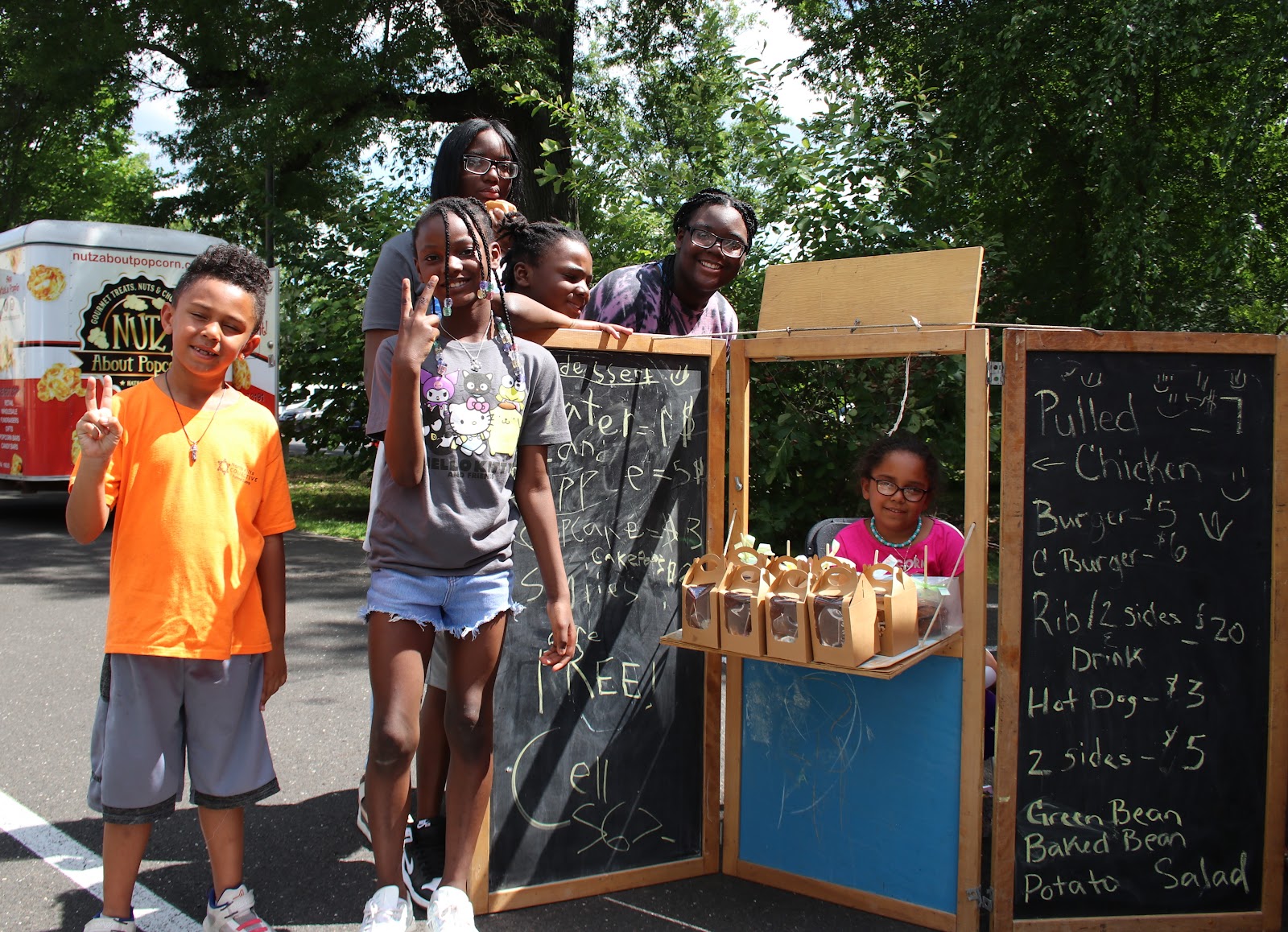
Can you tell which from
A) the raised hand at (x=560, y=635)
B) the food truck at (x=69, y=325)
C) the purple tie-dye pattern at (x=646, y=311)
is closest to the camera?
the raised hand at (x=560, y=635)

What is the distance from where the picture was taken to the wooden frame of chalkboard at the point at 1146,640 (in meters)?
2.96

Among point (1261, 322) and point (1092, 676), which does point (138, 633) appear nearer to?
point (1092, 676)

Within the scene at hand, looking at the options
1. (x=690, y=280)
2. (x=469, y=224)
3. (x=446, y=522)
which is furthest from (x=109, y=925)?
(x=690, y=280)

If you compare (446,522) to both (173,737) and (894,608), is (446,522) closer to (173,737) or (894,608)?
(173,737)

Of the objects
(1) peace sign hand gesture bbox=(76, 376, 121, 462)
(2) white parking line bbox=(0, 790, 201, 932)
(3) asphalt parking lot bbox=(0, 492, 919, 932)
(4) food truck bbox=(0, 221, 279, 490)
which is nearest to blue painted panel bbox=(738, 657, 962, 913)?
(3) asphalt parking lot bbox=(0, 492, 919, 932)

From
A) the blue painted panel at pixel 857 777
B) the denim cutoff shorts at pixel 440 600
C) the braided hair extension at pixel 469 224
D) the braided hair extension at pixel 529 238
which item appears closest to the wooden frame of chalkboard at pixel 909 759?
the blue painted panel at pixel 857 777

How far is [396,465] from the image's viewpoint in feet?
8.33

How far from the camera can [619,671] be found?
10.8ft

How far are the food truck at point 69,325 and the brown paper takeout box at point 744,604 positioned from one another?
8671 millimetres

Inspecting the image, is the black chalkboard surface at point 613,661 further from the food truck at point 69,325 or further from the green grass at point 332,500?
the food truck at point 69,325

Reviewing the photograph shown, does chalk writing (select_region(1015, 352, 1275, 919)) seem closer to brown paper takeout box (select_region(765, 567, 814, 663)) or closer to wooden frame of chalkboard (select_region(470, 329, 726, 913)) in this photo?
Result: brown paper takeout box (select_region(765, 567, 814, 663))

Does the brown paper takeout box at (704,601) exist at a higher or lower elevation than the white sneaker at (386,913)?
higher

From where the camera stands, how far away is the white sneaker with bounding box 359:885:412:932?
2.52m

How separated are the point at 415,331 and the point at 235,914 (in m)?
1.61
